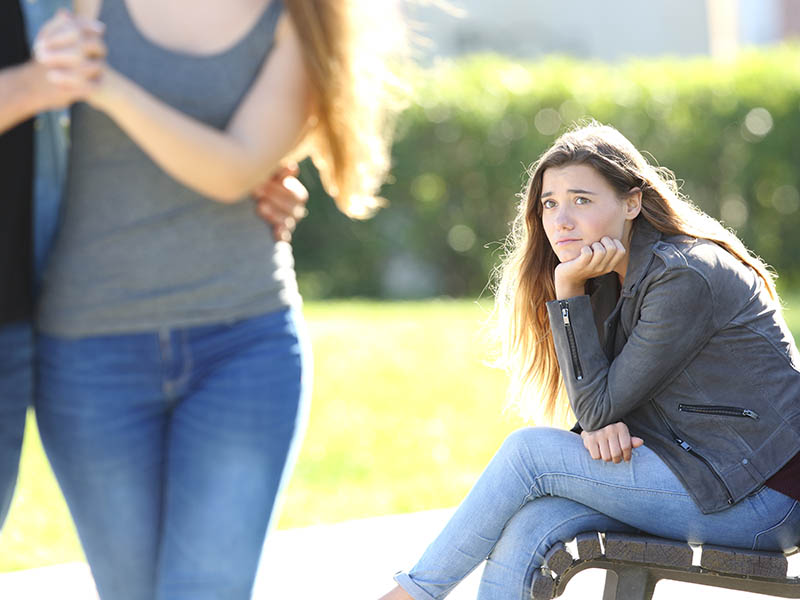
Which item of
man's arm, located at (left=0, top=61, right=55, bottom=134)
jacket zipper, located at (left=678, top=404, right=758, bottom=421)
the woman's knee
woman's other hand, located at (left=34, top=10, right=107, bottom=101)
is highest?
woman's other hand, located at (left=34, top=10, right=107, bottom=101)

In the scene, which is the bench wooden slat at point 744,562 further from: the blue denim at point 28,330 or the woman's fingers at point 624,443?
the blue denim at point 28,330

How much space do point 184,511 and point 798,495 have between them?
1.61m

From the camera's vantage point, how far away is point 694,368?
9.51 ft

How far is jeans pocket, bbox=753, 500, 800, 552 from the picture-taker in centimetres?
284

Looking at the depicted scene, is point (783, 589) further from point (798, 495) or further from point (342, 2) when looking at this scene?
point (342, 2)

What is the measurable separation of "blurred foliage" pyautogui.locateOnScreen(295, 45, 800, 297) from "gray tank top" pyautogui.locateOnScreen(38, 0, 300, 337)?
32.5 ft

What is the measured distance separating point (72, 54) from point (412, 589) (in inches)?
67.2

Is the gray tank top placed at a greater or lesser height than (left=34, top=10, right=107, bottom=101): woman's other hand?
lesser

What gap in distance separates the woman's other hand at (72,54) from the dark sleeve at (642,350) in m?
1.50

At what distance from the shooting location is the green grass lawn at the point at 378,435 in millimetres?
5414

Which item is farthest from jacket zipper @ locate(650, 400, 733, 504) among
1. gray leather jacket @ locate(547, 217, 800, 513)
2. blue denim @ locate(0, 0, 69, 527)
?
blue denim @ locate(0, 0, 69, 527)

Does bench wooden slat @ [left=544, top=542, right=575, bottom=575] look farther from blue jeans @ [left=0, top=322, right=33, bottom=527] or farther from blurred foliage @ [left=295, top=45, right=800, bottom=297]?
blurred foliage @ [left=295, top=45, right=800, bottom=297]

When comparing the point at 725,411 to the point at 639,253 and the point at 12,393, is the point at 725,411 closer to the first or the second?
the point at 639,253

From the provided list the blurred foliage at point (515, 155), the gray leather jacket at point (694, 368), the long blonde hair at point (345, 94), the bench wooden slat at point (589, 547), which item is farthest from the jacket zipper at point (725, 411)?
the blurred foliage at point (515, 155)
